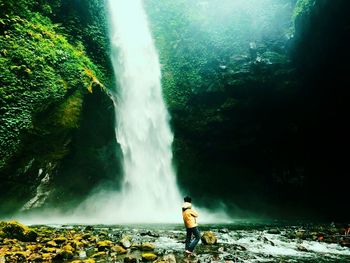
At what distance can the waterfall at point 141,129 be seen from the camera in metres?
18.4

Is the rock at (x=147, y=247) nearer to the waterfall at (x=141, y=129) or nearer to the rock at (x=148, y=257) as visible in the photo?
the rock at (x=148, y=257)

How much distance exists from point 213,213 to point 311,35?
1241 cm

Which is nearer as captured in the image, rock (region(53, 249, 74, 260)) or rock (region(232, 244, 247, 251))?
rock (region(53, 249, 74, 260))

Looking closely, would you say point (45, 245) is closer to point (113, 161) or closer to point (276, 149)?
point (113, 161)

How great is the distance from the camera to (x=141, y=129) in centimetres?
1981

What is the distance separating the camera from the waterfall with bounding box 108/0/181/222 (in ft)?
60.4

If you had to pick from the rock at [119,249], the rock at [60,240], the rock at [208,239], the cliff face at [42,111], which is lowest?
the rock at [119,249]

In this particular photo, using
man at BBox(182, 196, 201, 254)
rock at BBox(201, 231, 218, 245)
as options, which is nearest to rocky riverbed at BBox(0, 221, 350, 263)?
rock at BBox(201, 231, 218, 245)

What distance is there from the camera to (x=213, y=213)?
22.5 m

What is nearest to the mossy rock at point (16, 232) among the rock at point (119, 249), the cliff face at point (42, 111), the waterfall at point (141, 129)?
the rock at point (119, 249)

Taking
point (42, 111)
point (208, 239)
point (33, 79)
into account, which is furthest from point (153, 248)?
point (33, 79)

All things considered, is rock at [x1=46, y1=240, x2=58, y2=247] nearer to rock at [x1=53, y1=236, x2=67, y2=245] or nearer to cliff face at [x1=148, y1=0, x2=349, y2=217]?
rock at [x1=53, y1=236, x2=67, y2=245]

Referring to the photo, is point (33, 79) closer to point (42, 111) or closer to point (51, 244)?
point (42, 111)

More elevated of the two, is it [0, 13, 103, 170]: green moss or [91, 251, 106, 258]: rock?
[0, 13, 103, 170]: green moss
